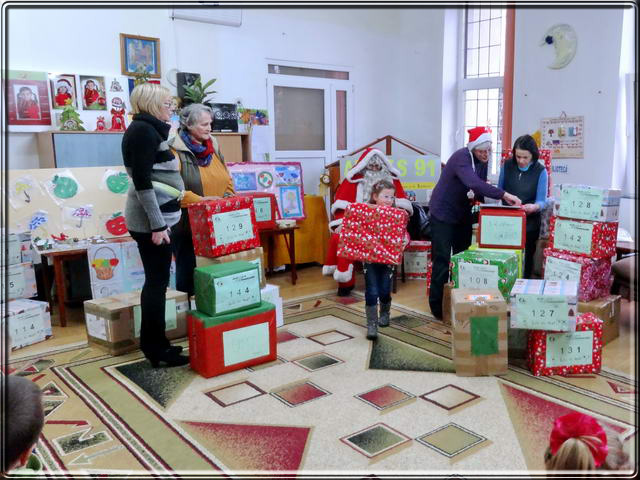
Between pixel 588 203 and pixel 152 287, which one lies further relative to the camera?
pixel 588 203

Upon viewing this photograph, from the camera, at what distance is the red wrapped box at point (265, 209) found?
4.84 meters

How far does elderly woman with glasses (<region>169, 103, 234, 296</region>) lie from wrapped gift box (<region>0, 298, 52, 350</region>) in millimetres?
938

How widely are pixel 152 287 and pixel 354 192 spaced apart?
79.9 inches

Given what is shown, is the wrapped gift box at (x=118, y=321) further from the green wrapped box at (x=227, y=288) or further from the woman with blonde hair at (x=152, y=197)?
the green wrapped box at (x=227, y=288)

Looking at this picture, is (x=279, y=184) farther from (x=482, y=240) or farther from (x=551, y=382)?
(x=551, y=382)

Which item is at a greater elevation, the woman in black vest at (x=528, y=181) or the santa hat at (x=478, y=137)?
the santa hat at (x=478, y=137)

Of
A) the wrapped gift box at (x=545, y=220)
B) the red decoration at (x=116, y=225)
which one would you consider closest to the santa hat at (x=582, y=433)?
the wrapped gift box at (x=545, y=220)

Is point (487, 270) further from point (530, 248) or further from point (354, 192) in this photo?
point (354, 192)

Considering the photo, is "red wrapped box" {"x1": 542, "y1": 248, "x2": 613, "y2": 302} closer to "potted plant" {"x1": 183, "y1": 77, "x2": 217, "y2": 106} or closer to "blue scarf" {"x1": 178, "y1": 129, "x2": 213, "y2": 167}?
"blue scarf" {"x1": 178, "y1": 129, "x2": 213, "y2": 167}

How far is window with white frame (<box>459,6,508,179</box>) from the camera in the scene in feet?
19.3

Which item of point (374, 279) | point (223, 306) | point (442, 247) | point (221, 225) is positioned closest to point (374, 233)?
point (374, 279)

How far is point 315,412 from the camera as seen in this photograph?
255cm

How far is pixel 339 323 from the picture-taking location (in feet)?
12.6

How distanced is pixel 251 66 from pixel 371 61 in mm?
1584
